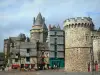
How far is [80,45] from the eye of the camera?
157ft

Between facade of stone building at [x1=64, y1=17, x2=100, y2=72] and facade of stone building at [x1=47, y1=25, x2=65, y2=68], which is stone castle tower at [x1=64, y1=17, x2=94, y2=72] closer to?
facade of stone building at [x1=64, y1=17, x2=100, y2=72]

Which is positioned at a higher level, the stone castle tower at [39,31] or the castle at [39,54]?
the stone castle tower at [39,31]

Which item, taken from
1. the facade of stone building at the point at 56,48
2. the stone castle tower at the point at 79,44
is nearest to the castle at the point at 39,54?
the facade of stone building at the point at 56,48

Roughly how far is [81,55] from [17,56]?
21.1 metres

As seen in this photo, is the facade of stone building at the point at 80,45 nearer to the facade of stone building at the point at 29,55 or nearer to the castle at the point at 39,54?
the castle at the point at 39,54

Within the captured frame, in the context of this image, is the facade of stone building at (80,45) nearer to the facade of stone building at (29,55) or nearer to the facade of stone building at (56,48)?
the facade of stone building at (56,48)

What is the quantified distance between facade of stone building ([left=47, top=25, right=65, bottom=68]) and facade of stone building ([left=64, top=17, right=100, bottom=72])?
11326mm

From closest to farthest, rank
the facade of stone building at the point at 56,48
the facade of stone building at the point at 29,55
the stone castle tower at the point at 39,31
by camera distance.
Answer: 1. the facade of stone building at the point at 56,48
2. the facade of stone building at the point at 29,55
3. the stone castle tower at the point at 39,31

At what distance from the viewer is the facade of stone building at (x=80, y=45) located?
156 ft

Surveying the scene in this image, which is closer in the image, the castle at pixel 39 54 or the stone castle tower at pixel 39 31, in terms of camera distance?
the castle at pixel 39 54

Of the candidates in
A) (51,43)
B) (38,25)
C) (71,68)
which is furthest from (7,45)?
(71,68)

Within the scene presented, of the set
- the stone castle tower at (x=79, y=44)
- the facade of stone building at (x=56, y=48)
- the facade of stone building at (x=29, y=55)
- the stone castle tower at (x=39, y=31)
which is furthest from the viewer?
the stone castle tower at (x=39, y=31)

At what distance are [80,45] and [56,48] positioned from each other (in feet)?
45.4

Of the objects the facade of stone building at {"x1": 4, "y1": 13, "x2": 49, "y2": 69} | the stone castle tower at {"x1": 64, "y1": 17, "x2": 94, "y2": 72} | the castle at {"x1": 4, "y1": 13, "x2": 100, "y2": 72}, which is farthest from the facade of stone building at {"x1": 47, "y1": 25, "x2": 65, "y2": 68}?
the stone castle tower at {"x1": 64, "y1": 17, "x2": 94, "y2": 72}
